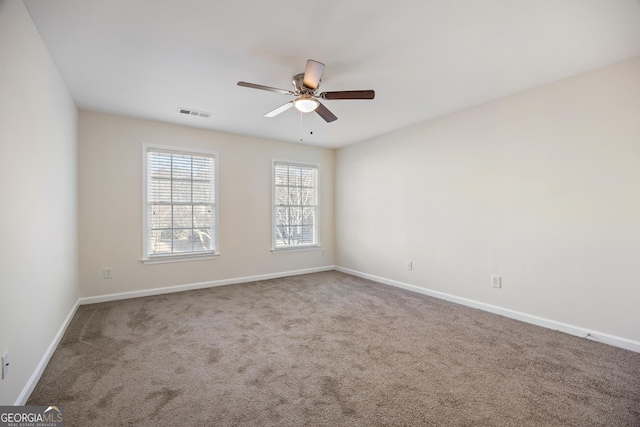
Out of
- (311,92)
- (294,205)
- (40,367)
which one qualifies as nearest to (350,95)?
(311,92)

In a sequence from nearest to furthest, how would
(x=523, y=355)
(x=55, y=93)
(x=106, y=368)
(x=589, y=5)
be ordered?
1. (x=589, y=5)
2. (x=106, y=368)
3. (x=523, y=355)
4. (x=55, y=93)

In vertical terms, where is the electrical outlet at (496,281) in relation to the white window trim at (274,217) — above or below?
below

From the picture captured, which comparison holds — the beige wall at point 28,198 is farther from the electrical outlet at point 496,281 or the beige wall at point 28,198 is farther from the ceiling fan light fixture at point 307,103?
the electrical outlet at point 496,281

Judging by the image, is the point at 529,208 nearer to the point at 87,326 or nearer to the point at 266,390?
the point at 266,390

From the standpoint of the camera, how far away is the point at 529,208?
325 cm

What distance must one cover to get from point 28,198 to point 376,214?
171 inches

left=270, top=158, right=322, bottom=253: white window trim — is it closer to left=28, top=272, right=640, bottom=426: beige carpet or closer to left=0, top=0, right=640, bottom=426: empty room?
left=0, top=0, right=640, bottom=426: empty room

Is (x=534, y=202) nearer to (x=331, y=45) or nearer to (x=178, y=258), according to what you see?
(x=331, y=45)

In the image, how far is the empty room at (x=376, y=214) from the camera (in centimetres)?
191

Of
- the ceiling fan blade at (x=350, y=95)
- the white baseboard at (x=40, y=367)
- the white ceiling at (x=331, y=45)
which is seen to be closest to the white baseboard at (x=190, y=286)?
the white baseboard at (x=40, y=367)

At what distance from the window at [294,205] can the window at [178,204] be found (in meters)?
1.15

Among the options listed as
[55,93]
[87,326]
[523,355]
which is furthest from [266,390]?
[55,93]

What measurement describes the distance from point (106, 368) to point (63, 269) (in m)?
1.37

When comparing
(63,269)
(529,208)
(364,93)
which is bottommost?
(63,269)
